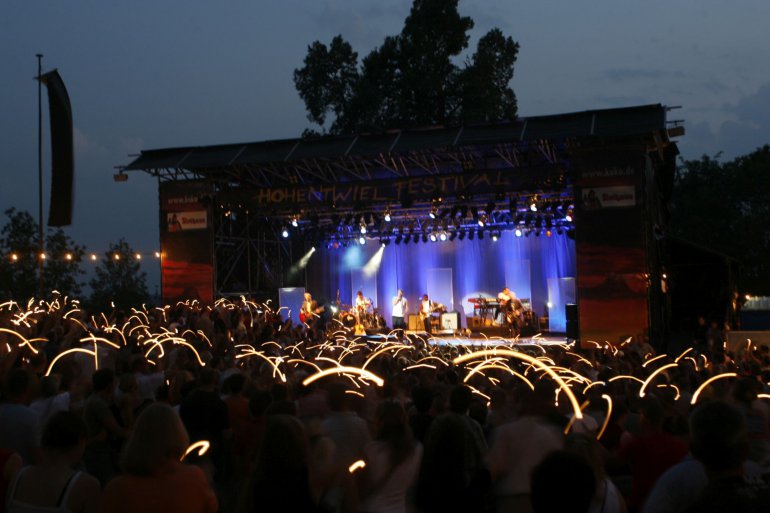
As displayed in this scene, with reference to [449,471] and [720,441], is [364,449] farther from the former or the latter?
[720,441]

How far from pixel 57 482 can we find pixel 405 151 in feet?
67.7

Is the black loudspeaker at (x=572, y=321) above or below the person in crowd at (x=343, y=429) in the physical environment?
above

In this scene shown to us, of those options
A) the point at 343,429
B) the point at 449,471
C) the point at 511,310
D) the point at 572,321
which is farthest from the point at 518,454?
the point at 511,310

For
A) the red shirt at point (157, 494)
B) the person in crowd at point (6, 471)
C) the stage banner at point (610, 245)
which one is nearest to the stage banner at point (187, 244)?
the stage banner at point (610, 245)

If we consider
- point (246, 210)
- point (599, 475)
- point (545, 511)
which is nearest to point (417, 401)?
point (599, 475)

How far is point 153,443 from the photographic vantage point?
3.46 m

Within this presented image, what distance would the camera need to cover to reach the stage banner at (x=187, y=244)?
86.2ft

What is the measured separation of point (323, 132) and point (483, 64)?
860 centimetres

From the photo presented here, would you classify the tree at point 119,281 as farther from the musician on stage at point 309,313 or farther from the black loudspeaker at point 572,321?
the black loudspeaker at point 572,321

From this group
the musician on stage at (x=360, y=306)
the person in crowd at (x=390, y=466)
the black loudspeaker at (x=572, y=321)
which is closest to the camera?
the person in crowd at (x=390, y=466)

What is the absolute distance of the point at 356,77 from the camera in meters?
41.6

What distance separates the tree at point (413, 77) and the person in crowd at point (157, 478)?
36.7 metres

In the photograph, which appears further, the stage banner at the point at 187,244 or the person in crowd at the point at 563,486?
the stage banner at the point at 187,244

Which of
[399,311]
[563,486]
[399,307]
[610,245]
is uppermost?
[610,245]
